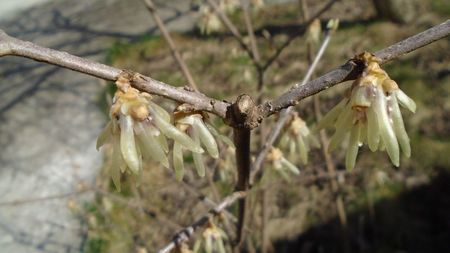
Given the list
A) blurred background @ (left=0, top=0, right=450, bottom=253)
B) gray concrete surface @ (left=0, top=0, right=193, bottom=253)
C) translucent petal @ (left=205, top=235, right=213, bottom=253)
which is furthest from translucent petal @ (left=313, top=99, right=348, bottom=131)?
gray concrete surface @ (left=0, top=0, right=193, bottom=253)

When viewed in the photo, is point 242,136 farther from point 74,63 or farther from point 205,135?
point 74,63

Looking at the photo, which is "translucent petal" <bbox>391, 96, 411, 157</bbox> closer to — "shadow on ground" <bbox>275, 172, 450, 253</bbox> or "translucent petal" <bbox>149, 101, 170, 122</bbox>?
"translucent petal" <bbox>149, 101, 170, 122</bbox>

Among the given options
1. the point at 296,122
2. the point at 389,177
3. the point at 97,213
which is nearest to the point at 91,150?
the point at 97,213

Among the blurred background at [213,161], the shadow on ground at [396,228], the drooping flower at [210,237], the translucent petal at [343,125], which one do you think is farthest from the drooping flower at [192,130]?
the shadow on ground at [396,228]

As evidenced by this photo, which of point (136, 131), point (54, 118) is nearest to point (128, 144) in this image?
point (136, 131)

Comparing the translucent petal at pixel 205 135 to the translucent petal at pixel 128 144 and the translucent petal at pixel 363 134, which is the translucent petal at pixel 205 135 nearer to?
the translucent petal at pixel 128 144

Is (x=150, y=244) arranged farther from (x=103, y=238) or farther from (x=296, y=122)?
(x=296, y=122)

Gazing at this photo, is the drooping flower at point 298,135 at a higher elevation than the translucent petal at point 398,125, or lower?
higher
